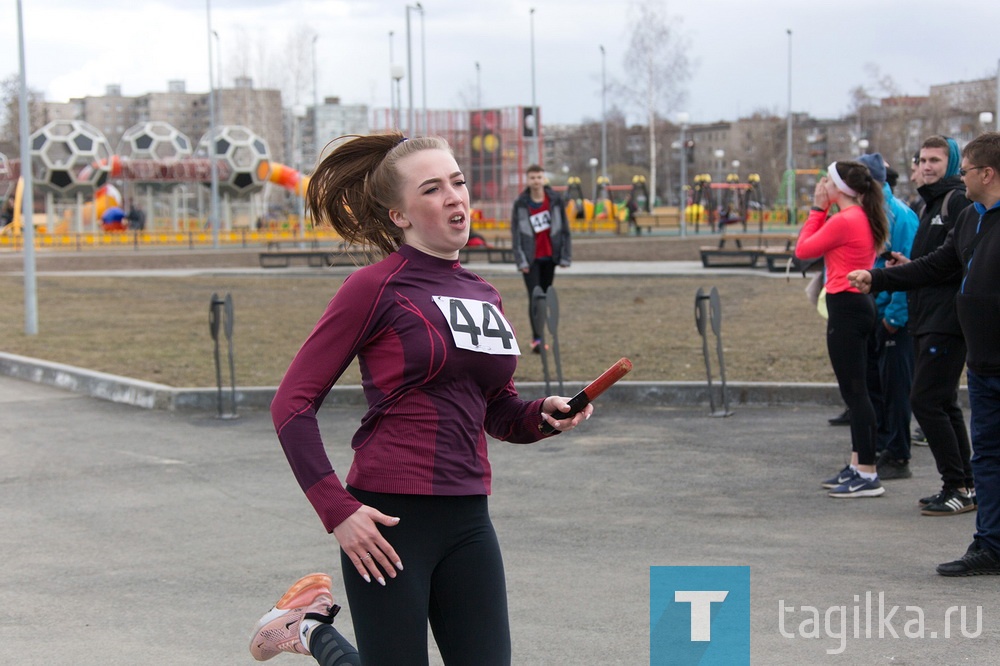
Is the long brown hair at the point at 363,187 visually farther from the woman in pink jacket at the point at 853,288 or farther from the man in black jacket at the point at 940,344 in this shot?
the woman in pink jacket at the point at 853,288

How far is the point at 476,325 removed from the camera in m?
3.02

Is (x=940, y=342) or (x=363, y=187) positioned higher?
(x=363, y=187)

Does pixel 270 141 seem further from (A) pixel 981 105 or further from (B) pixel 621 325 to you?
(B) pixel 621 325

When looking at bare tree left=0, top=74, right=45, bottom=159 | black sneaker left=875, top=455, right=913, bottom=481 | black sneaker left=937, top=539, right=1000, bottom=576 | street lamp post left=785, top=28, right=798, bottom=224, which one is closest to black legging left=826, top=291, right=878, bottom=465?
black sneaker left=875, top=455, right=913, bottom=481

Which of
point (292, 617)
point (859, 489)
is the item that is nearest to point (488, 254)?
point (859, 489)

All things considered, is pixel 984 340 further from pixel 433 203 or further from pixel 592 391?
pixel 433 203

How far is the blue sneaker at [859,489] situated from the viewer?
→ 699 cm

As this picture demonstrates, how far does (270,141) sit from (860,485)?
83.6 meters

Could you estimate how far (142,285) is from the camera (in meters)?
25.5

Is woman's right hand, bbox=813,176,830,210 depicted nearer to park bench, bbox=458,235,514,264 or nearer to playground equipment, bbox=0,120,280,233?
park bench, bbox=458,235,514,264

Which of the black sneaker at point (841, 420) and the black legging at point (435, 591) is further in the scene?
the black sneaker at point (841, 420)

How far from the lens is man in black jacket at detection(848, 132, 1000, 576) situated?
17.8ft

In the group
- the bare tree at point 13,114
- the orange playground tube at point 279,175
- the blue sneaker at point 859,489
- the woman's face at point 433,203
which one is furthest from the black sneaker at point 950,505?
the bare tree at point 13,114

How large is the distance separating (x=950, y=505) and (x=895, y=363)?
60.7 inches
